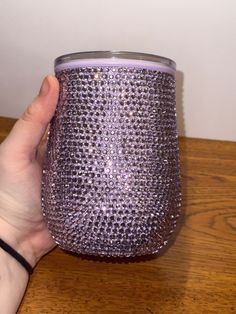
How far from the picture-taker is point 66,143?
1.44ft

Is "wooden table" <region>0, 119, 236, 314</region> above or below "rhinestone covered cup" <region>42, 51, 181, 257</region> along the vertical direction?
below

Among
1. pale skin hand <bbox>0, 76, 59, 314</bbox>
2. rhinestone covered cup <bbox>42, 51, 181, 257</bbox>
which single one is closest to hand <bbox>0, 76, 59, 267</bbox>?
pale skin hand <bbox>0, 76, 59, 314</bbox>

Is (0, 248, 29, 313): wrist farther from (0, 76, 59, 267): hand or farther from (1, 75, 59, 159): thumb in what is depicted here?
(1, 75, 59, 159): thumb

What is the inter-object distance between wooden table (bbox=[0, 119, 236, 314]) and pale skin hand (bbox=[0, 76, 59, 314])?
24mm

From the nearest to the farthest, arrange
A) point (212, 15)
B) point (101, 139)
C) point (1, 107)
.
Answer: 1. point (101, 139)
2. point (212, 15)
3. point (1, 107)

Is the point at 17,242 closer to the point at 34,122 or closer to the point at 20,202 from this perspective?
the point at 20,202

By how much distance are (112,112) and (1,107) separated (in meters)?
0.31

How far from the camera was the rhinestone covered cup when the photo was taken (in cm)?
42

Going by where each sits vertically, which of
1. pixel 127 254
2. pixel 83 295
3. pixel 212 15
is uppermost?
pixel 212 15

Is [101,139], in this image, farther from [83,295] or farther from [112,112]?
[83,295]

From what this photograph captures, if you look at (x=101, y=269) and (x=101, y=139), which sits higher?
(x=101, y=139)

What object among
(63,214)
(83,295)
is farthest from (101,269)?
(63,214)

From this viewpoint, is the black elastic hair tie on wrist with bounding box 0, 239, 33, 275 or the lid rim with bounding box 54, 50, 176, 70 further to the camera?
the black elastic hair tie on wrist with bounding box 0, 239, 33, 275

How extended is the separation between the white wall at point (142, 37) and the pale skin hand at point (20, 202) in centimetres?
12
